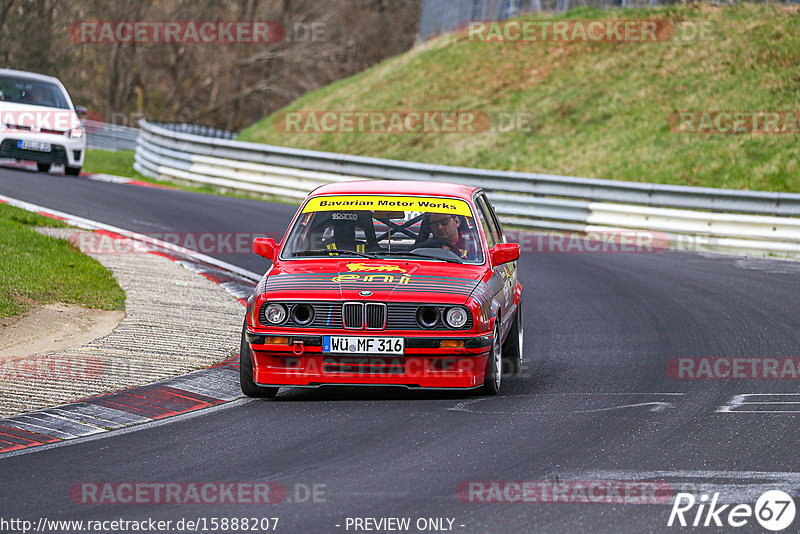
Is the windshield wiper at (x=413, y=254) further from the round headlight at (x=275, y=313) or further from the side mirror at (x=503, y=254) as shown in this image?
the round headlight at (x=275, y=313)

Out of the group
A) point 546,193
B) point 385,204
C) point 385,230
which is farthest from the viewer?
point 546,193

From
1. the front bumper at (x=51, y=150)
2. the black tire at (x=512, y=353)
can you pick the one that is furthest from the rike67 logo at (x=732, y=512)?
the front bumper at (x=51, y=150)

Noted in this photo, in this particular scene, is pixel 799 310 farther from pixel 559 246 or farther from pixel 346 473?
pixel 346 473

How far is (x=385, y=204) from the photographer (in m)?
9.06

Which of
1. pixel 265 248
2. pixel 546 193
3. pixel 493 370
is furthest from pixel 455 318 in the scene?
pixel 546 193

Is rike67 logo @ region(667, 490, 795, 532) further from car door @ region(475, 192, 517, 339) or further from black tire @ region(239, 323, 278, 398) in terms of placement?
black tire @ region(239, 323, 278, 398)

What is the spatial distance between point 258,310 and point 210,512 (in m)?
2.70

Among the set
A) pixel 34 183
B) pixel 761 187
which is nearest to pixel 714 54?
pixel 761 187

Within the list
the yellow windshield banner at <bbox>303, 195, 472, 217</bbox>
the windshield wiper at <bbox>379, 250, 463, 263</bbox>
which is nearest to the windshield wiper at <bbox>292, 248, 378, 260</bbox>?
the windshield wiper at <bbox>379, 250, 463, 263</bbox>

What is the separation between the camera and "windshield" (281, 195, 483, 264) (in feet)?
29.0

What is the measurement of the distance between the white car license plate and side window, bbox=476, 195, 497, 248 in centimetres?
1378

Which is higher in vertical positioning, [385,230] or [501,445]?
[385,230]

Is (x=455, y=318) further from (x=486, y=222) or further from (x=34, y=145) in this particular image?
(x=34, y=145)

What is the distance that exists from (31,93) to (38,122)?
909 mm
